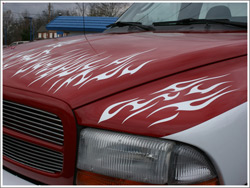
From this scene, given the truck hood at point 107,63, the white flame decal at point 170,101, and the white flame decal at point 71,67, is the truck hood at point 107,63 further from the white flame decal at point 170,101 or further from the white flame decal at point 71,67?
the white flame decal at point 170,101

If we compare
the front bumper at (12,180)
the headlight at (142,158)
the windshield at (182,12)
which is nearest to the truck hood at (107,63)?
the headlight at (142,158)

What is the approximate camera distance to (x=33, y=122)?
1.38 m

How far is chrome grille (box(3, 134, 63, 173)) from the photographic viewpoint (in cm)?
137

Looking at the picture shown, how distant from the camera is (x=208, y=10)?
2377mm

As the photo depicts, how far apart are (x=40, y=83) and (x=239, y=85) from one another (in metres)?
1.02

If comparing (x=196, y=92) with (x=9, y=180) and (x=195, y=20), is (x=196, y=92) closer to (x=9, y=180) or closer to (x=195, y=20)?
(x=9, y=180)

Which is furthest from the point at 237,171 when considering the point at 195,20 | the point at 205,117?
the point at 195,20

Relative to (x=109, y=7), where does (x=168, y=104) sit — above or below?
below

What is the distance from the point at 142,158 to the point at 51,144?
442mm

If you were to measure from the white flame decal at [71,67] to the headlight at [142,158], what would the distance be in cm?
33

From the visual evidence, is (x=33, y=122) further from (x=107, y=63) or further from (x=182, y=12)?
(x=182, y=12)

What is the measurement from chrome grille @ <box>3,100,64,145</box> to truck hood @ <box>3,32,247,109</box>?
101 millimetres

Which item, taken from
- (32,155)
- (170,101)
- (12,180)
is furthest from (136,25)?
(12,180)

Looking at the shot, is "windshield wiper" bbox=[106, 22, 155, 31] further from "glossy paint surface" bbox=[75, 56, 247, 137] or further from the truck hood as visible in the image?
"glossy paint surface" bbox=[75, 56, 247, 137]
